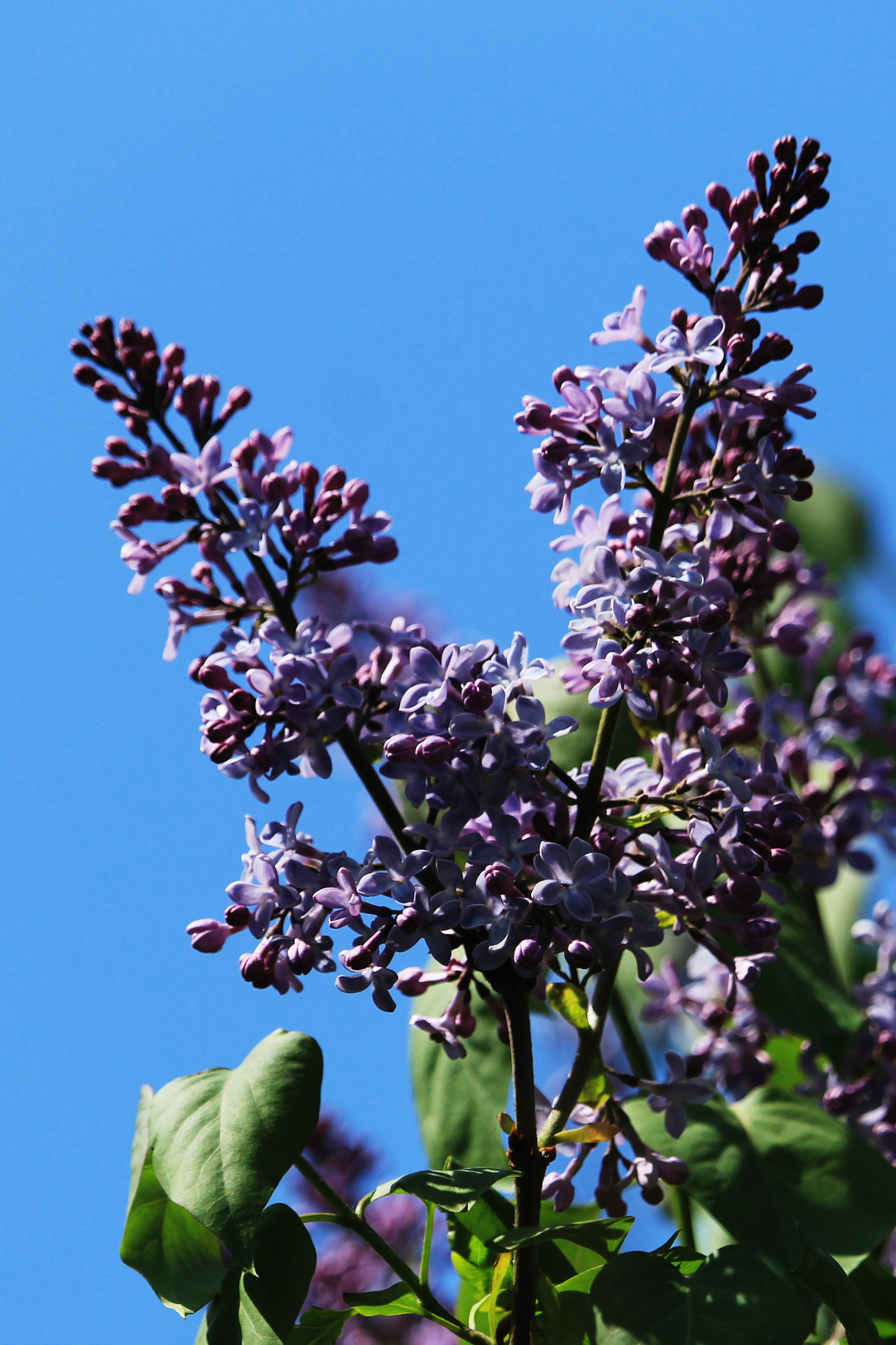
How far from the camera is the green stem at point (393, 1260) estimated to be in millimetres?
901

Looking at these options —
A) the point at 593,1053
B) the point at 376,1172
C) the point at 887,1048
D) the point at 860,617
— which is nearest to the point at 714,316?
the point at 593,1053

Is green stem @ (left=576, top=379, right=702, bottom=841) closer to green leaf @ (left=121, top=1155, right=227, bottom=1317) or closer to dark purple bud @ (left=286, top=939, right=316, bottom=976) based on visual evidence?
dark purple bud @ (left=286, top=939, right=316, bottom=976)

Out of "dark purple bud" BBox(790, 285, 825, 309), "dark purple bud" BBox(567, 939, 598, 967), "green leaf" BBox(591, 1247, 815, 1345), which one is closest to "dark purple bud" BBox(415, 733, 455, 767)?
"dark purple bud" BBox(567, 939, 598, 967)

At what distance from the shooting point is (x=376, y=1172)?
1807 mm

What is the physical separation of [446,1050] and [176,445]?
56cm

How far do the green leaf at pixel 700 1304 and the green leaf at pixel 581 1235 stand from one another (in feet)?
0.10

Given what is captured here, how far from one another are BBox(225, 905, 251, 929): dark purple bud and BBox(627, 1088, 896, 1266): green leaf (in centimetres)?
42

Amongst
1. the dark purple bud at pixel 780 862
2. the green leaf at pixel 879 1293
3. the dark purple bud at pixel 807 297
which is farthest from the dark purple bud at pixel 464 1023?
the dark purple bud at pixel 807 297

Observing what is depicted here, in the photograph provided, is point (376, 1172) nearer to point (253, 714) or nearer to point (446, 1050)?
point (446, 1050)

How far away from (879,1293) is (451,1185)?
0.59 m

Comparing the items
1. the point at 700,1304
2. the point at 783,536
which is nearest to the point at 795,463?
the point at 783,536

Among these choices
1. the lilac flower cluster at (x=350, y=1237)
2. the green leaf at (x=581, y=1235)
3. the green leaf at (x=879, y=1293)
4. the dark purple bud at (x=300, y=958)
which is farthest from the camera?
the lilac flower cluster at (x=350, y=1237)

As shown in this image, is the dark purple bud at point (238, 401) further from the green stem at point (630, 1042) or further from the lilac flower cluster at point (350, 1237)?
the lilac flower cluster at point (350, 1237)

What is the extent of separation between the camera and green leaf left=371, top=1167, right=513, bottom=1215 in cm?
80
